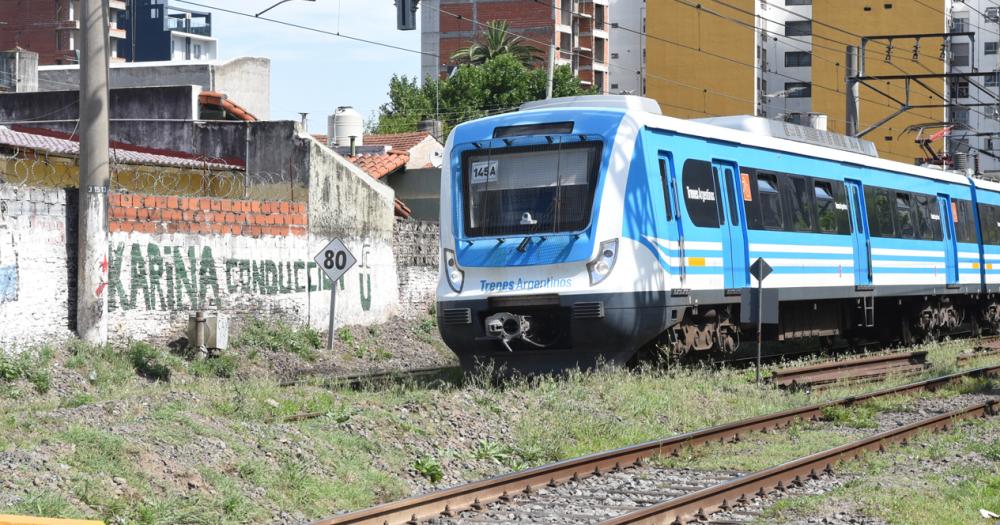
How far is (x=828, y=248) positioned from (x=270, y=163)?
36.0ft

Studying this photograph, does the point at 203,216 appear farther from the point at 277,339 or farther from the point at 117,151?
the point at 117,151

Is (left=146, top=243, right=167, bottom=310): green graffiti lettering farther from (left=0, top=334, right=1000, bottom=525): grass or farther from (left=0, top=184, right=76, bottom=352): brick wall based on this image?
(left=0, top=334, right=1000, bottom=525): grass

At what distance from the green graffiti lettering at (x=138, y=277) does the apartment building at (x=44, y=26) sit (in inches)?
2890

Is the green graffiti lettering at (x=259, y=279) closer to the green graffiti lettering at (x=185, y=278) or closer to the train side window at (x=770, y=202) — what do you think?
the green graffiti lettering at (x=185, y=278)

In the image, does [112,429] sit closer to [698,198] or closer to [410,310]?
[698,198]

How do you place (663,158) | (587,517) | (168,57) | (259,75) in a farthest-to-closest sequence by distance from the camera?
1. (168,57)
2. (259,75)
3. (663,158)
4. (587,517)

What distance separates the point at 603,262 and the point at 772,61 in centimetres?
7539

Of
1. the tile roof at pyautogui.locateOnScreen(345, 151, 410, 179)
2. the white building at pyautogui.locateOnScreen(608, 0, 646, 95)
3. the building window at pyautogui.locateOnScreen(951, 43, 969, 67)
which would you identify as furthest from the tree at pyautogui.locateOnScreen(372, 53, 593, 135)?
the tile roof at pyautogui.locateOnScreen(345, 151, 410, 179)

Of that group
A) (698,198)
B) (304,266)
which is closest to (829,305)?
(698,198)

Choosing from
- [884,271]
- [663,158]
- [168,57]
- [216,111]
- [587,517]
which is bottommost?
[587,517]

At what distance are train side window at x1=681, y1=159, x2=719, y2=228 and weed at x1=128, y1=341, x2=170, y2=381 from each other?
792 cm

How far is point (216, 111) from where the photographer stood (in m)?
29.6

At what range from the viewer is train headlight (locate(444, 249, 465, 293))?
15695 millimetres

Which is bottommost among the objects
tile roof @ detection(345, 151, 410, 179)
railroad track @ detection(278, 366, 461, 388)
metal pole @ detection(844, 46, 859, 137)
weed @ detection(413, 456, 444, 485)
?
weed @ detection(413, 456, 444, 485)
